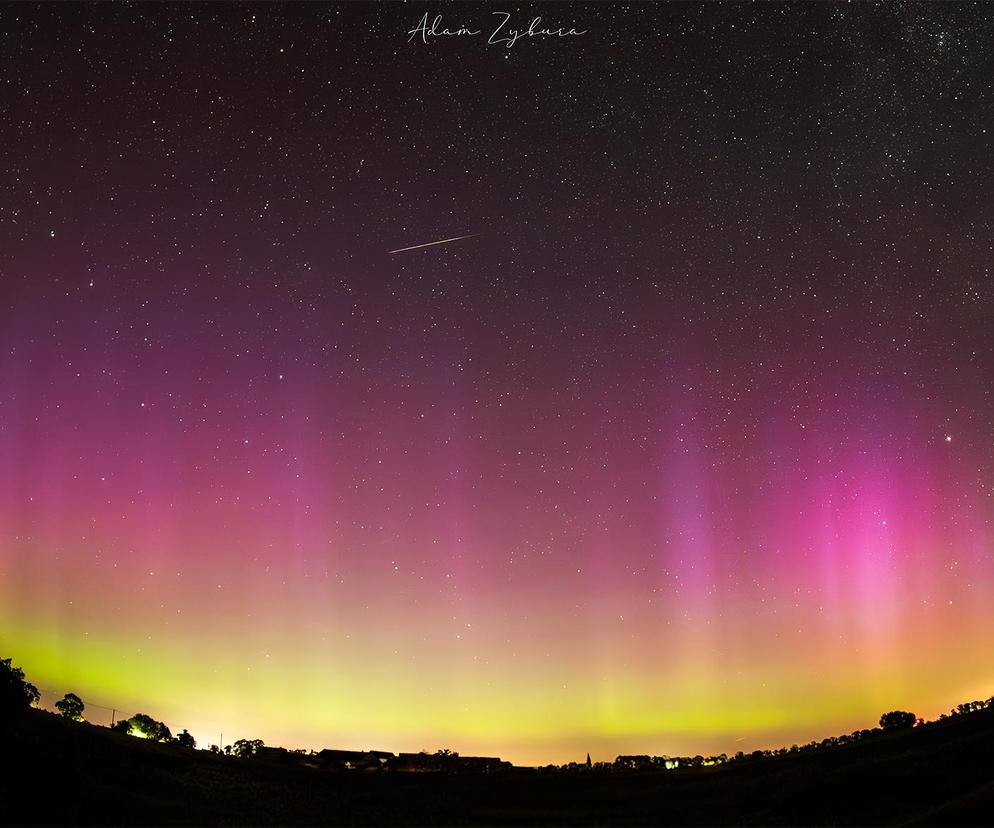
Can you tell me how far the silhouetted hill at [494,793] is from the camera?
94.8 feet

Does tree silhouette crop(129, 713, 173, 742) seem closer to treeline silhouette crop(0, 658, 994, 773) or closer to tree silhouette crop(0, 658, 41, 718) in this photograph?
treeline silhouette crop(0, 658, 994, 773)

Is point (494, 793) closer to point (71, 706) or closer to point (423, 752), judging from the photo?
point (423, 752)

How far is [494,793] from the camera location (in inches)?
1688

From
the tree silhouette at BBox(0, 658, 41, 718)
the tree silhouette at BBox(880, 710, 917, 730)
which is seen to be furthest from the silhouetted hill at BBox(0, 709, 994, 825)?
the tree silhouette at BBox(880, 710, 917, 730)

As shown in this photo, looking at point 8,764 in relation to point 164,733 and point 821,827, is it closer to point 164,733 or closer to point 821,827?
point 821,827

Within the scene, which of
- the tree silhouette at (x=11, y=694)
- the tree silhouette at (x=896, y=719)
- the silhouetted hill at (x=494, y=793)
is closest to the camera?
the silhouetted hill at (x=494, y=793)

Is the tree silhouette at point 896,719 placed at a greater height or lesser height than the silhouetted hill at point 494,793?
greater

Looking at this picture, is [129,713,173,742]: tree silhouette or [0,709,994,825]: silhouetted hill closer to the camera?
[0,709,994,825]: silhouetted hill

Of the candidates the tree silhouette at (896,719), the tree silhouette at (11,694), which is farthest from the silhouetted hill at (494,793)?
the tree silhouette at (896,719)

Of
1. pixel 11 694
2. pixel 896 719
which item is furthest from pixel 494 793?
pixel 896 719

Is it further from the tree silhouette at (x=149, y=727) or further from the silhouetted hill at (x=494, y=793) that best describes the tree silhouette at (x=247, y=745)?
the silhouetted hill at (x=494, y=793)

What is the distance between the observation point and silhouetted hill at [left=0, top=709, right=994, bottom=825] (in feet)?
94.8

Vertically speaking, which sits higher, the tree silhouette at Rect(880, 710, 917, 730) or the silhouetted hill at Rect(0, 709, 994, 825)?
the tree silhouette at Rect(880, 710, 917, 730)

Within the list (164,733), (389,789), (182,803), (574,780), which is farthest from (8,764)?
(164,733)
